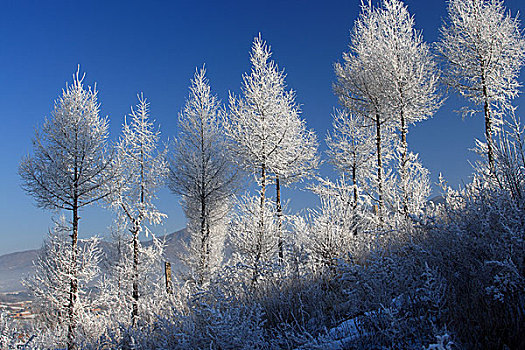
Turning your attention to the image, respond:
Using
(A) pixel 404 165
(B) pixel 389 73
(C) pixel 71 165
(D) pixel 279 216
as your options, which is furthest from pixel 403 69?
(C) pixel 71 165

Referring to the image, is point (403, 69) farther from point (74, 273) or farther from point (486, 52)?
point (74, 273)

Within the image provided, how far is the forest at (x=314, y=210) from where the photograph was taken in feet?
8.30

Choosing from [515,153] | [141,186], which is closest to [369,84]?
[515,153]

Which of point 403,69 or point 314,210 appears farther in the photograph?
point 403,69

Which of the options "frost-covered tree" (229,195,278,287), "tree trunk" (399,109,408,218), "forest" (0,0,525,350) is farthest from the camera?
"frost-covered tree" (229,195,278,287)

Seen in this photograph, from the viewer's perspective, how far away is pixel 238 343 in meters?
2.43

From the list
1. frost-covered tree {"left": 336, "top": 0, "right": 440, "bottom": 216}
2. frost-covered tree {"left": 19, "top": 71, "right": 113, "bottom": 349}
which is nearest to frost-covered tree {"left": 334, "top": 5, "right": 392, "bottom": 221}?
frost-covered tree {"left": 336, "top": 0, "right": 440, "bottom": 216}

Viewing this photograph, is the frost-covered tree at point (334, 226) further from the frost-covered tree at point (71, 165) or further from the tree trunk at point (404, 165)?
the frost-covered tree at point (71, 165)

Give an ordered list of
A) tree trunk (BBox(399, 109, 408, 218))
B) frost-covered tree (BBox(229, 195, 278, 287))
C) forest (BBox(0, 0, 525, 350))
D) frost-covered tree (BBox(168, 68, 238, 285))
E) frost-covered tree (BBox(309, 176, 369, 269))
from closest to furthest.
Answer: forest (BBox(0, 0, 525, 350)), frost-covered tree (BBox(309, 176, 369, 269)), tree trunk (BBox(399, 109, 408, 218)), frost-covered tree (BBox(229, 195, 278, 287)), frost-covered tree (BBox(168, 68, 238, 285))

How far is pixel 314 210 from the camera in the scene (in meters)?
6.61

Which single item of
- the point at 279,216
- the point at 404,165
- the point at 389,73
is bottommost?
the point at 279,216

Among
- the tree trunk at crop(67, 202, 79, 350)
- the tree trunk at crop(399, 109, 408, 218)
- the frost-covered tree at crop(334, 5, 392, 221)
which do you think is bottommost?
the tree trunk at crop(67, 202, 79, 350)

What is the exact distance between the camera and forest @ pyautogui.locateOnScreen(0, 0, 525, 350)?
253cm

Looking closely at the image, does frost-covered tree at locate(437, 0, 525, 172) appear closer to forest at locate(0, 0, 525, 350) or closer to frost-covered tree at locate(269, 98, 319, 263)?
forest at locate(0, 0, 525, 350)
